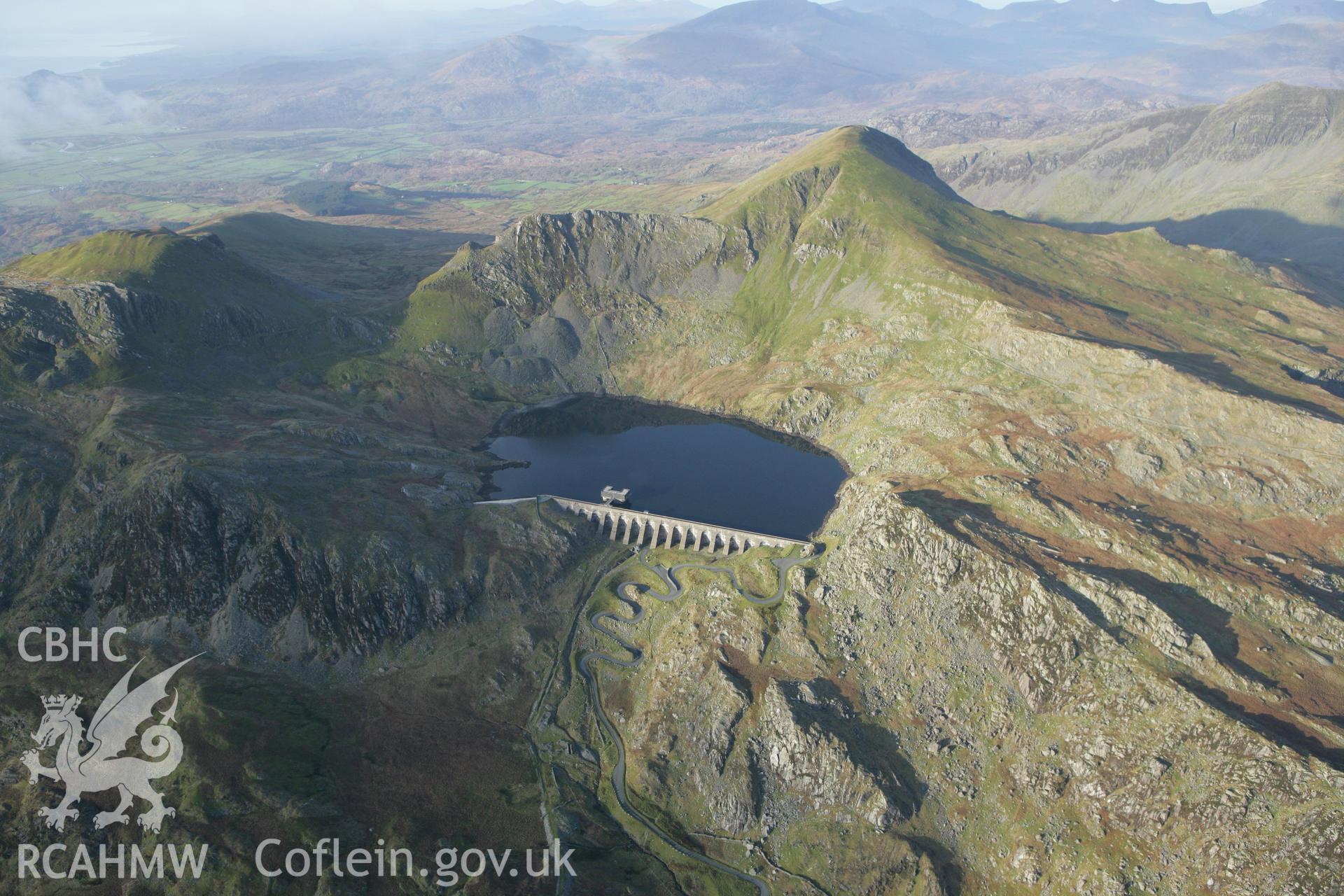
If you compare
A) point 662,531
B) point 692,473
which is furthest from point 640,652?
point 692,473

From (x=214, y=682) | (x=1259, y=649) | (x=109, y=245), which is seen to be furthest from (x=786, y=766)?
(x=109, y=245)

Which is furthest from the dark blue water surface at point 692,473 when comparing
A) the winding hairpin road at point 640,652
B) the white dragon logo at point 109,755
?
the white dragon logo at point 109,755

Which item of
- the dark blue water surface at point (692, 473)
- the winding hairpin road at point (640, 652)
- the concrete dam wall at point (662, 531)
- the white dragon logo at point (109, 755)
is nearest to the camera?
the white dragon logo at point (109, 755)

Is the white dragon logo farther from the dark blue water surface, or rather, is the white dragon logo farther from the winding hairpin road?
the dark blue water surface

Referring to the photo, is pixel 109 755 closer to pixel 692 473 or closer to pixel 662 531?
pixel 662 531

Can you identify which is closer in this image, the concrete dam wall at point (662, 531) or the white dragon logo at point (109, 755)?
the white dragon logo at point (109, 755)

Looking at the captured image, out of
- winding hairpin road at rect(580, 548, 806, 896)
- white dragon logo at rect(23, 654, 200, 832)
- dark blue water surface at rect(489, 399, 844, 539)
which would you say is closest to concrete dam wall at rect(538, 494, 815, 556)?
dark blue water surface at rect(489, 399, 844, 539)

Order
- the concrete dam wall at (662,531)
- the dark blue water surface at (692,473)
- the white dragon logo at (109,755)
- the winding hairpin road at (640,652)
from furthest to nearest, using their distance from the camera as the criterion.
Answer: the dark blue water surface at (692,473)
the concrete dam wall at (662,531)
the winding hairpin road at (640,652)
the white dragon logo at (109,755)

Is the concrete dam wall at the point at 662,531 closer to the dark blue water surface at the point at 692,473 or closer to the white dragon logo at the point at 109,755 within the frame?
the dark blue water surface at the point at 692,473
